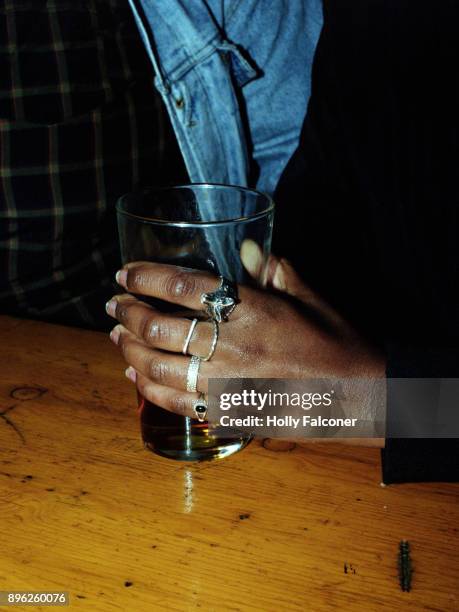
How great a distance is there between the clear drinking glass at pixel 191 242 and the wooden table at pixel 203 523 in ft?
0.07

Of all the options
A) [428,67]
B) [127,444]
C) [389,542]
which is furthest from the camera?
[428,67]

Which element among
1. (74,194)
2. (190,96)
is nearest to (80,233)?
(74,194)

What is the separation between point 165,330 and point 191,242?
0.30 feet

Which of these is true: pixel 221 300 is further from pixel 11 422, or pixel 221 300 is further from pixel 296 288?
pixel 11 422

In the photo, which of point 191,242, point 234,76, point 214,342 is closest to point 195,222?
point 191,242

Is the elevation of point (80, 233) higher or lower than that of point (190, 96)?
lower

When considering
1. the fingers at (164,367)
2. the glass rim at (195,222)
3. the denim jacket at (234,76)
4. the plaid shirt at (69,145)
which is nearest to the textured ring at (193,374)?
the fingers at (164,367)

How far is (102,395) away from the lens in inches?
29.9

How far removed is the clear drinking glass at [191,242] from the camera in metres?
0.60

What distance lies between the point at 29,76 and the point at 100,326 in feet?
1.58

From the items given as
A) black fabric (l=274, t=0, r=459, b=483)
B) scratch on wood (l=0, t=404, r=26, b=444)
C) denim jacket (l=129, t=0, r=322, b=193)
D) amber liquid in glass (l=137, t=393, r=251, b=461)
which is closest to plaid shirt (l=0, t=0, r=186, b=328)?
denim jacket (l=129, t=0, r=322, b=193)

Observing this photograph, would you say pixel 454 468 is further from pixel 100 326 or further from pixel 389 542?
pixel 100 326

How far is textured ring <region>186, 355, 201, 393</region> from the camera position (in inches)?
25.0

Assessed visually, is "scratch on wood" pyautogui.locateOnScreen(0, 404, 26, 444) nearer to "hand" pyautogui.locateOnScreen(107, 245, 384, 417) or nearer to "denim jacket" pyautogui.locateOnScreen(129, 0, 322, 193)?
"hand" pyautogui.locateOnScreen(107, 245, 384, 417)
